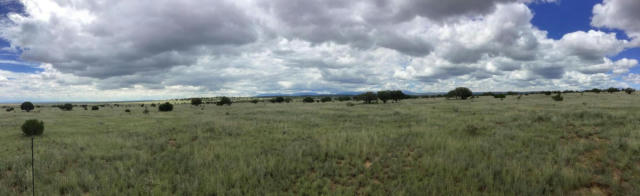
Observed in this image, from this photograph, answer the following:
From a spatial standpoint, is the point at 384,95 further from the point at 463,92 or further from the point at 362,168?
the point at 362,168

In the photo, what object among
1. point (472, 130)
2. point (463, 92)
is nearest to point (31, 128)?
point (472, 130)

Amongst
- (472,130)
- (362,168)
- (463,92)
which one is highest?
(463,92)

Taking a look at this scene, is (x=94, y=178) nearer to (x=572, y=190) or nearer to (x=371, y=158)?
(x=371, y=158)

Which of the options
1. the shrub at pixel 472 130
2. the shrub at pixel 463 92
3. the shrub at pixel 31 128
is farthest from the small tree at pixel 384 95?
the shrub at pixel 31 128

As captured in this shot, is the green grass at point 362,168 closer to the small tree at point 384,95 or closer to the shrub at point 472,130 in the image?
the shrub at point 472,130

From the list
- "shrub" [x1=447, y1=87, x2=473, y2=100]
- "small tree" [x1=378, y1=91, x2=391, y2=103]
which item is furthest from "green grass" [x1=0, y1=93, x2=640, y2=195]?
"shrub" [x1=447, y1=87, x2=473, y2=100]

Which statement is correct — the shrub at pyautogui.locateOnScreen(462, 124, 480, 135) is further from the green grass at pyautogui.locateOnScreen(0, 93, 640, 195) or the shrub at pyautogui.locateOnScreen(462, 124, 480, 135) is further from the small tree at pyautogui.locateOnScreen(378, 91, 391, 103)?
the small tree at pyautogui.locateOnScreen(378, 91, 391, 103)

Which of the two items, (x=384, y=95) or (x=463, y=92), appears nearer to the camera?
(x=384, y=95)

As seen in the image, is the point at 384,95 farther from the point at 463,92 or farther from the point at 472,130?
the point at 472,130

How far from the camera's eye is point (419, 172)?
808 cm

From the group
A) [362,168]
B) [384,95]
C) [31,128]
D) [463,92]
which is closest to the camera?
[362,168]

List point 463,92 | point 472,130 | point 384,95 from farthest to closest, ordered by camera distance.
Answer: point 463,92, point 384,95, point 472,130

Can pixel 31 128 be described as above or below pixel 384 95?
below

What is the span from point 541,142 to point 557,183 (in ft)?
17.0
